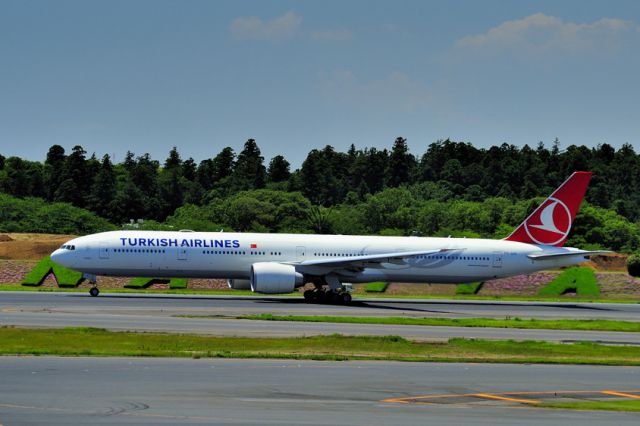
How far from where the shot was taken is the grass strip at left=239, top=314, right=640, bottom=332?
42.8 metres

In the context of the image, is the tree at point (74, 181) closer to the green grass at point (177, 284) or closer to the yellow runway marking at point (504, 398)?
the green grass at point (177, 284)

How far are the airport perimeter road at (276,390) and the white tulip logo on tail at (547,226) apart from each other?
37.1 meters

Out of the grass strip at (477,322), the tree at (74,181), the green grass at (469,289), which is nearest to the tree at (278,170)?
the tree at (74,181)

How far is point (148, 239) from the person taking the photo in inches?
2208

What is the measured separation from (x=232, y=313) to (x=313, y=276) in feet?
44.8

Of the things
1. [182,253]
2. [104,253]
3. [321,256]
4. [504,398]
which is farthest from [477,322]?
[504,398]

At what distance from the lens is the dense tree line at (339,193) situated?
13300 cm

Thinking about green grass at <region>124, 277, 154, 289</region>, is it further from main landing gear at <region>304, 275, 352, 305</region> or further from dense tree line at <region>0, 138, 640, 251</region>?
dense tree line at <region>0, 138, 640, 251</region>

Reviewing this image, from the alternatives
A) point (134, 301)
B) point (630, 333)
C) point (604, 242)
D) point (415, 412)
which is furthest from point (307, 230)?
point (415, 412)

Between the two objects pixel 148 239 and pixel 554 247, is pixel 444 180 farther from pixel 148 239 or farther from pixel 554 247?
pixel 148 239

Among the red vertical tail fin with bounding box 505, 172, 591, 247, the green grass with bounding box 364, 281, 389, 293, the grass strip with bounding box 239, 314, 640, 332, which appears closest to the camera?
the grass strip with bounding box 239, 314, 640, 332

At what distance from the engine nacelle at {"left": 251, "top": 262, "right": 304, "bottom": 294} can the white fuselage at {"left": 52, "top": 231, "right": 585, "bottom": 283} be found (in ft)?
7.03

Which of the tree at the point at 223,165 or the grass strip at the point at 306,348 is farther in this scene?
the tree at the point at 223,165

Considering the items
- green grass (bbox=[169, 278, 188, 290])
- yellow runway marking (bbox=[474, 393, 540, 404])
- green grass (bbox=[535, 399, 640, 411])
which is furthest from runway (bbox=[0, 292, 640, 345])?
green grass (bbox=[535, 399, 640, 411])
